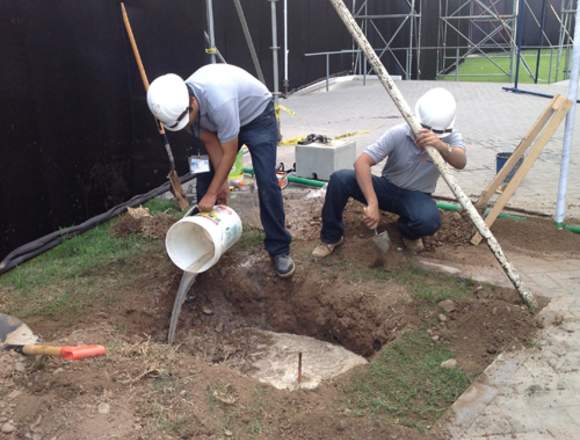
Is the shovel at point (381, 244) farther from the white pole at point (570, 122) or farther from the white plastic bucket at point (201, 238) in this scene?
the white pole at point (570, 122)

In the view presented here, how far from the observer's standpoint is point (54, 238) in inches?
196

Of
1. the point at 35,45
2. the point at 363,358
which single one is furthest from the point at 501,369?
the point at 35,45

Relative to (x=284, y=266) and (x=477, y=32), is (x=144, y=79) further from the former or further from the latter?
(x=477, y=32)

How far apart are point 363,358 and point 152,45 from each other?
13.5 ft

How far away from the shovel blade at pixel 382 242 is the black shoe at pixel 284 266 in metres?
0.63

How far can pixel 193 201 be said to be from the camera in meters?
5.84

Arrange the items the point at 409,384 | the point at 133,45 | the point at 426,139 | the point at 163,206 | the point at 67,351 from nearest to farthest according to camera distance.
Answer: the point at 67,351
the point at 409,384
the point at 426,139
the point at 133,45
the point at 163,206

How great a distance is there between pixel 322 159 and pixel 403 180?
2.06 m

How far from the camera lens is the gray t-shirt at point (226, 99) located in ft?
12.2

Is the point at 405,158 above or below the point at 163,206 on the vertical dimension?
above

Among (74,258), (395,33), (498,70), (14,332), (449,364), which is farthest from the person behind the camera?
(498,70)

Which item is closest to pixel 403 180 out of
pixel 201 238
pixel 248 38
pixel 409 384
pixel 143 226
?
pixel 201 238

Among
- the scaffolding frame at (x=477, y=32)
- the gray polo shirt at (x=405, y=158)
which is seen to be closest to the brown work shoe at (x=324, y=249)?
the gray polo shirt at (x=405, y=158)

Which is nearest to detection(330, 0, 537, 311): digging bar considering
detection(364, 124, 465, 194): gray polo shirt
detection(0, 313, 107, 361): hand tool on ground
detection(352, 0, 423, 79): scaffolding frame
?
detection(364, 124, 465, 194): gray polo shirt
